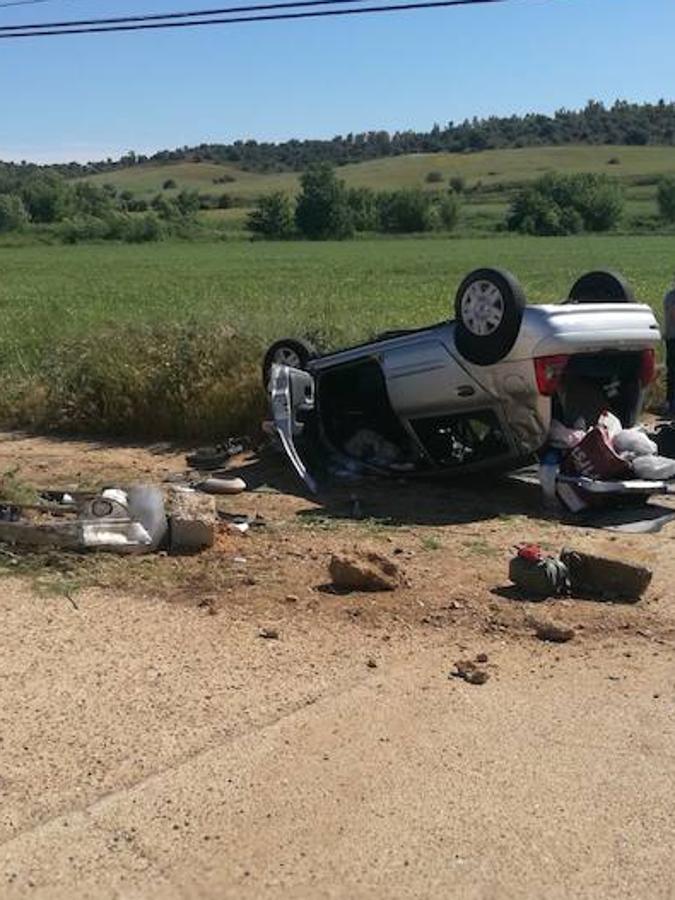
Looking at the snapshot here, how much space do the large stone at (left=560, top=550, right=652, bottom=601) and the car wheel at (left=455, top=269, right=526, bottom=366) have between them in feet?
6.98

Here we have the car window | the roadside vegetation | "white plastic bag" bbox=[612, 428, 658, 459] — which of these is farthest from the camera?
the roadside vegetation

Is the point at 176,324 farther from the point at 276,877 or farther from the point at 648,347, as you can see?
the point at 276,877

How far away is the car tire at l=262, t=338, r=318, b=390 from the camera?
10047 millimetres

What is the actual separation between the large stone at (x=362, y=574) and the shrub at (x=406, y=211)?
96.6 m

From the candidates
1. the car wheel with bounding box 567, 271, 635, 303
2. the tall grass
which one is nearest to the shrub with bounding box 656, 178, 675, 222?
the tall grass

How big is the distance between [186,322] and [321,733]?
8.23 m

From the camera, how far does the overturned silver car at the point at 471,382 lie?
309 inches

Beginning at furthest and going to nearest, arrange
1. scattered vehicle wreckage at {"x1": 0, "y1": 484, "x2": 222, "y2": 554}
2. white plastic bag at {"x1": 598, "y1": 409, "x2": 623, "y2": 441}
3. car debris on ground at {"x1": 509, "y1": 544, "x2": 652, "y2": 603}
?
white plastic bag at {"x1": 598, "y1": 409, "x2": 623, "y2": 441}, scattered vehicle wreckage at {"x1": 0, "y1": 484, "x2": 222, "y2": 554}, car debris on ground at {"x1": 509, "y1": 544, "x2": 652, "y2": 603}

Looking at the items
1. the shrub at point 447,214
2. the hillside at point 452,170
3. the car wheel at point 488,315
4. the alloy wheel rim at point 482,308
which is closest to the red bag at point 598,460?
the car wheel at point 488,315

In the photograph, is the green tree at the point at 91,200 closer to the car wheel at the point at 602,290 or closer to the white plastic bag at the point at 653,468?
the car wheel at the point at 602,290

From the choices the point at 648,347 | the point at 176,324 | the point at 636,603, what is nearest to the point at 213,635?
the point at 636,603

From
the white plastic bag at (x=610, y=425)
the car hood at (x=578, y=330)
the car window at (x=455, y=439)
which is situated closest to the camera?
the car hood at (x=578, y=330)

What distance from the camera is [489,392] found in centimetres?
811

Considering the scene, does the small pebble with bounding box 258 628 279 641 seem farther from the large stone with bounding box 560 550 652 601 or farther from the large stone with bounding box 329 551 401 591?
the large stone with bounding box 560 550 652 601
